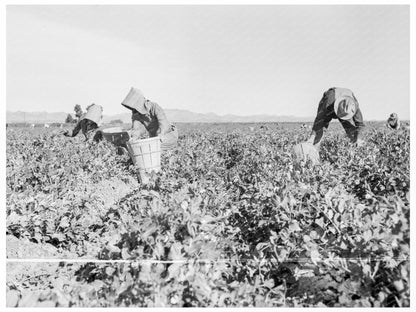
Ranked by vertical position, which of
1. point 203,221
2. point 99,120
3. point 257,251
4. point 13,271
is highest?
point 99,120

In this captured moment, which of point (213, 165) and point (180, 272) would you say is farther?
point (213, 165)

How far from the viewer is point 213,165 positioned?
4336mm

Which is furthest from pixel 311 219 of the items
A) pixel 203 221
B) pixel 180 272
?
pixel 180 272

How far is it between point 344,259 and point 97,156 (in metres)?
4.61

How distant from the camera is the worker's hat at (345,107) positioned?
4257mm

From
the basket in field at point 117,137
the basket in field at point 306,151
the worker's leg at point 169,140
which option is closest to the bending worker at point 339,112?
the basket in field at point 306,151

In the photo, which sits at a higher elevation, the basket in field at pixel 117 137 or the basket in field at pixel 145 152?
the basket in field at pixel 117 137

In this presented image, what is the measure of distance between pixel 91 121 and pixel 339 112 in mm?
5138

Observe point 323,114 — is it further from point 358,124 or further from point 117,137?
point 117,137

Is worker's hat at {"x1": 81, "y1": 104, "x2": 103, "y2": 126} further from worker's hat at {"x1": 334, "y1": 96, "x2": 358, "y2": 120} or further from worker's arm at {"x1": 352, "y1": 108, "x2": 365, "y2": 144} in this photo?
worker's arm at {"x1": 352, "y1": 108, "x2": 365, "y2": 144}

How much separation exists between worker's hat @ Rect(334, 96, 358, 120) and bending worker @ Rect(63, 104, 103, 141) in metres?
4.58

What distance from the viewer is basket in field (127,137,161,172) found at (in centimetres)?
439

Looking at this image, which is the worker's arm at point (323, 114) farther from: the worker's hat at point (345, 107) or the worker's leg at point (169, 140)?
the worker's leg at point (169, 140)
